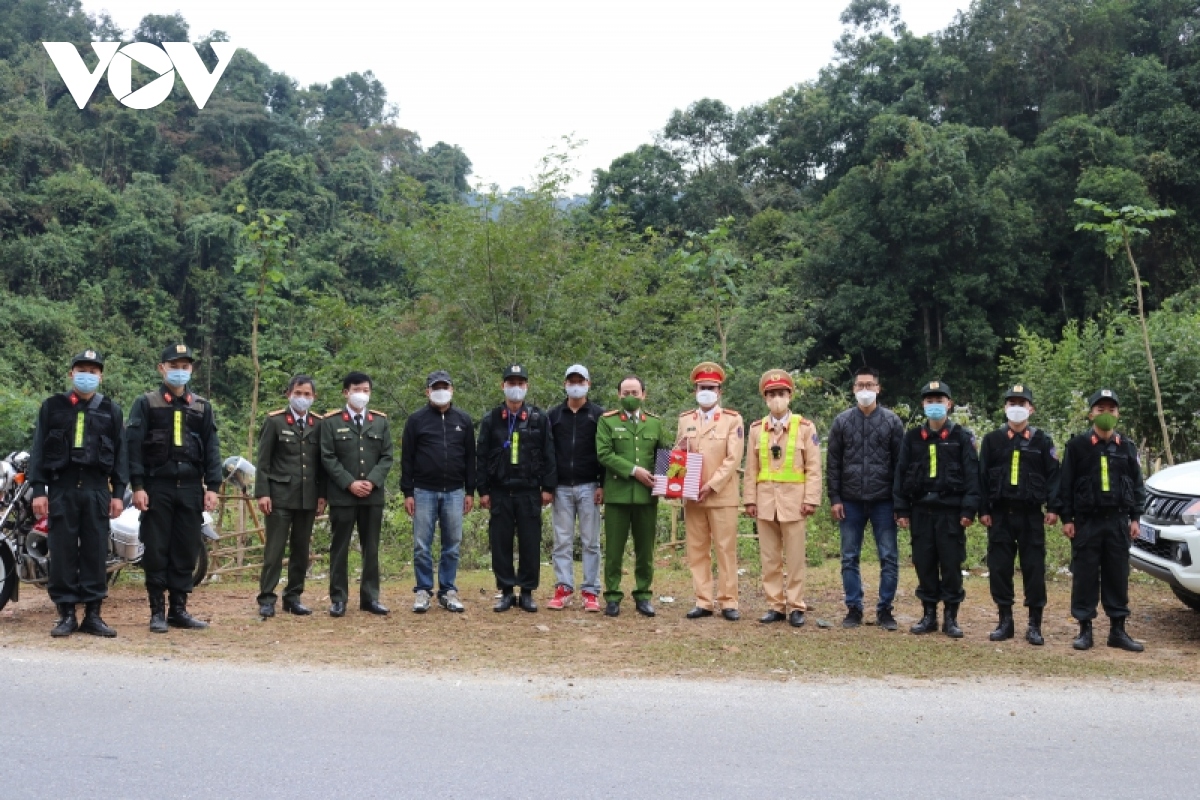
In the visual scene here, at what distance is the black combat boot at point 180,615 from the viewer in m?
8.05

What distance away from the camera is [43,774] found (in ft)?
15.1

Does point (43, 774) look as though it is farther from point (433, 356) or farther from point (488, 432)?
point (433, 356)

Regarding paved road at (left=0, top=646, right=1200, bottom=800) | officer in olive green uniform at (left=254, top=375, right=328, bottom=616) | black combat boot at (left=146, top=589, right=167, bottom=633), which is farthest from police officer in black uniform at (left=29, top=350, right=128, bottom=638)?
officer in olive green uniform at (left=254, top=375, right=328, bottom=616)

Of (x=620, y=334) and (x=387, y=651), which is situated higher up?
(x=620, y=334)

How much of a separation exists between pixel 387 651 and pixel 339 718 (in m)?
1.78

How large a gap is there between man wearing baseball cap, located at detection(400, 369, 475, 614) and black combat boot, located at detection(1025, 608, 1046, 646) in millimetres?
4536

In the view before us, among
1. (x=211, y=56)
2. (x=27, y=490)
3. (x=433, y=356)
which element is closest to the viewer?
(x=27, y=490)

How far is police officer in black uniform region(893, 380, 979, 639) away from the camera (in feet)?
27.2

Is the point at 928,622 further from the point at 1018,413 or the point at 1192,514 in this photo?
the point at 1192,514

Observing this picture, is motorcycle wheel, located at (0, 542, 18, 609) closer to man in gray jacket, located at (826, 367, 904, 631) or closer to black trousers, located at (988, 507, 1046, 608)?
man in gray jacket, located at (826, 367, 904, 631)

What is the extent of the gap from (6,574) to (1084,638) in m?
8.24

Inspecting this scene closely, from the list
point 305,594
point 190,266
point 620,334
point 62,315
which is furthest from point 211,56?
point 305,594

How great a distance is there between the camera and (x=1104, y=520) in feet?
26.1

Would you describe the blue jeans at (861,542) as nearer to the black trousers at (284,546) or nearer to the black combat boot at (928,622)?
the black combat boot at (928,622)
